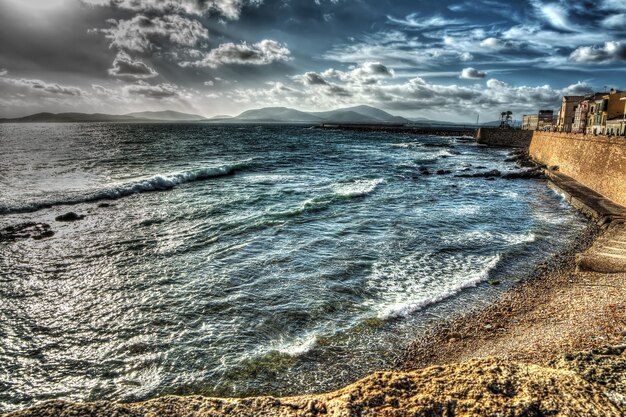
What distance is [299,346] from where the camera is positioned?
7695mm

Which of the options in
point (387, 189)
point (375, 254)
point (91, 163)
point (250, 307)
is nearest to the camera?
point (250, 307)

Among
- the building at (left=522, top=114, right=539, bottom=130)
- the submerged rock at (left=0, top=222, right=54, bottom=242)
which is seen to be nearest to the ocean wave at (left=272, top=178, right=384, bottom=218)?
the submerged rock at (left=0, top=222, right=54, bottom=242)

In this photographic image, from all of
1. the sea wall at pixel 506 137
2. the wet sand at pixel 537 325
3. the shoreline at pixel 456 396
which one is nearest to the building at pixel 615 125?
the sea wall at pixel 506 137

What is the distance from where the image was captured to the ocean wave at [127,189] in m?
19.8

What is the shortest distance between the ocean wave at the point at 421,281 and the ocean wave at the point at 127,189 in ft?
62.2

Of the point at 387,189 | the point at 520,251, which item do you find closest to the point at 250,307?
the point at 520,251

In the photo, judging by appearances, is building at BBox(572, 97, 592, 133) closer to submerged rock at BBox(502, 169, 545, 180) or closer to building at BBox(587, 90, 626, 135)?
building at BBox(587, 90, 626, 135)

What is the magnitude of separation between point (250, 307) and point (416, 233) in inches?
356

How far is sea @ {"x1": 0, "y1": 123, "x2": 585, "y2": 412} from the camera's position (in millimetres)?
6977

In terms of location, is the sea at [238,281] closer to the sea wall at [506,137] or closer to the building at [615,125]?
the building at [615,125]

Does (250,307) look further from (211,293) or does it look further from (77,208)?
(77,208)

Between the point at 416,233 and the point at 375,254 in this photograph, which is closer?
the point at 375,254

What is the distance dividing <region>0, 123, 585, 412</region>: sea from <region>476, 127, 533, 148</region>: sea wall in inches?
2282

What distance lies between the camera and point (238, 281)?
35.9ft
